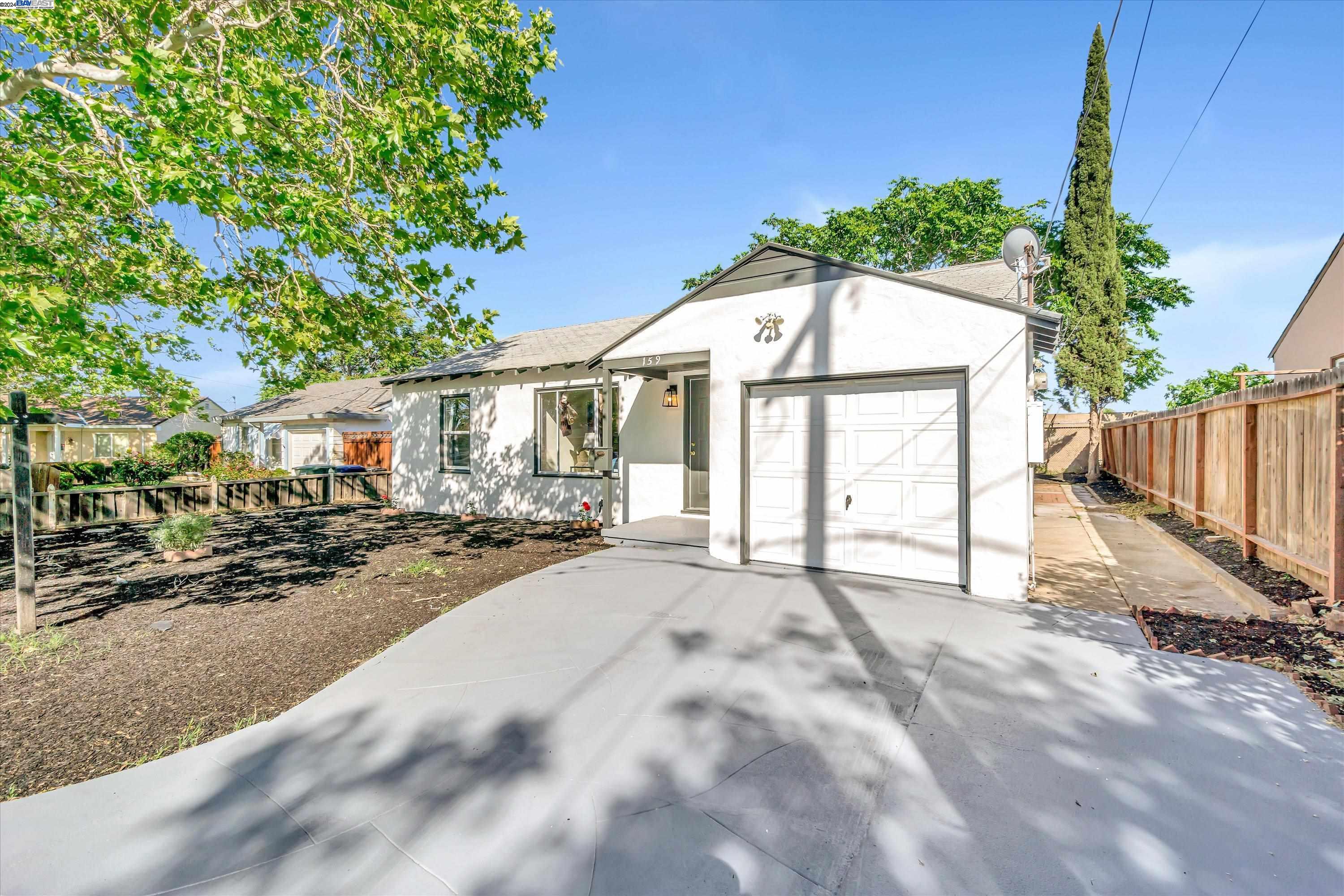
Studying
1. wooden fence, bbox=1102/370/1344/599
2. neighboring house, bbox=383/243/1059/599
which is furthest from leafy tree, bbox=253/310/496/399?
wooden fence, bbox=1102/370/1344/599

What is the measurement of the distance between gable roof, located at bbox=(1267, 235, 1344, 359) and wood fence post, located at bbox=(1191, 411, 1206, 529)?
792 centimetres

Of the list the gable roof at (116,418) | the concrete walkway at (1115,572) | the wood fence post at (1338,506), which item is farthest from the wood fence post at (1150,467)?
the gable roof at (116,418)

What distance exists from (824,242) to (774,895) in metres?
28.7

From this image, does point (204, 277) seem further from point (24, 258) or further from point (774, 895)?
point (774, 895)

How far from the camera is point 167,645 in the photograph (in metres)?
4.67

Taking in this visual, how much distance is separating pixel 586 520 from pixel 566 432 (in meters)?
1.87

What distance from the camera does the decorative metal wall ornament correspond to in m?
6.61

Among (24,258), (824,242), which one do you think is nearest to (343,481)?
(24,258)

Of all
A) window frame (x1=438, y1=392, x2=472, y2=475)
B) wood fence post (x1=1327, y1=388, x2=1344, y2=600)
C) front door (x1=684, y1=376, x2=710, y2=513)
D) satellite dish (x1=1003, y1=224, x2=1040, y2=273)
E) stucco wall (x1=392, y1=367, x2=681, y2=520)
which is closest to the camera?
wood fence post (x1=1327, y1=388, x2=1344, y2=600)

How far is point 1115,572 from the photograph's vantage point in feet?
22.2

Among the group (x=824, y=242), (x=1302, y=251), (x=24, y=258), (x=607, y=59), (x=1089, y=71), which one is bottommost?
(x=24, y=258)

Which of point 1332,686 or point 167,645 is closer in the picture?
point 1332,686

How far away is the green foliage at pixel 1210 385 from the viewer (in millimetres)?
17797

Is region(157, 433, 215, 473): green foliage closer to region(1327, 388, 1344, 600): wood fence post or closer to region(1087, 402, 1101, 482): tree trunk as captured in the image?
region(1327, 388, 1344, 600): wood fence post
